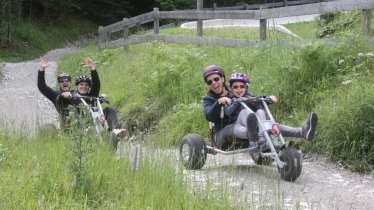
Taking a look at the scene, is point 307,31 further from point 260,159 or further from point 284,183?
point 284,183

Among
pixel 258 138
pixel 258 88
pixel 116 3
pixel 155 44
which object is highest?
pixel 116 3

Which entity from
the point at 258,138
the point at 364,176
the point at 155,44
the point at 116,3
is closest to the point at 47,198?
the point at 258,138

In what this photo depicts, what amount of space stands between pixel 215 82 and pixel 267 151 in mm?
1126

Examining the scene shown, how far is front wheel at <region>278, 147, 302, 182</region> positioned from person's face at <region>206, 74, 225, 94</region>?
4.67 ft

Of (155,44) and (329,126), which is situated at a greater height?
(155,44)

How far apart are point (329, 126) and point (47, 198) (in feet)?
12.7

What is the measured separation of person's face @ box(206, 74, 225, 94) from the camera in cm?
673

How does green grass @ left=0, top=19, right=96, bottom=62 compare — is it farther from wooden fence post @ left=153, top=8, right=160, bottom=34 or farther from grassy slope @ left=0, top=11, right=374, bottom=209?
grassy slope @ left=0, top=11, right=374, bottom=209

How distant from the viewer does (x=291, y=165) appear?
18.1ft

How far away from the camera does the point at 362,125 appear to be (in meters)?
6.47

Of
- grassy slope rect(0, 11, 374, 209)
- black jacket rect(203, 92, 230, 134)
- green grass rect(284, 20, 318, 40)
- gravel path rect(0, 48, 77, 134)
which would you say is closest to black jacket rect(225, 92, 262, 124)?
black jacket rect(203, 92, 230, 134)

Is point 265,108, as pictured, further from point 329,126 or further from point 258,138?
point 329,126

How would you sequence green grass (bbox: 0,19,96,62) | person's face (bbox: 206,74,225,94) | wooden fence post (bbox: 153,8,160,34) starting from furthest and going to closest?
green grass (bbox: 0,19,96,62) < wooden fence post (bbox: 153,8,160,34) < person's face (bbox: 206,74,225,94)

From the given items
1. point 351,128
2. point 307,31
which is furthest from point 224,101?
point 307,31
